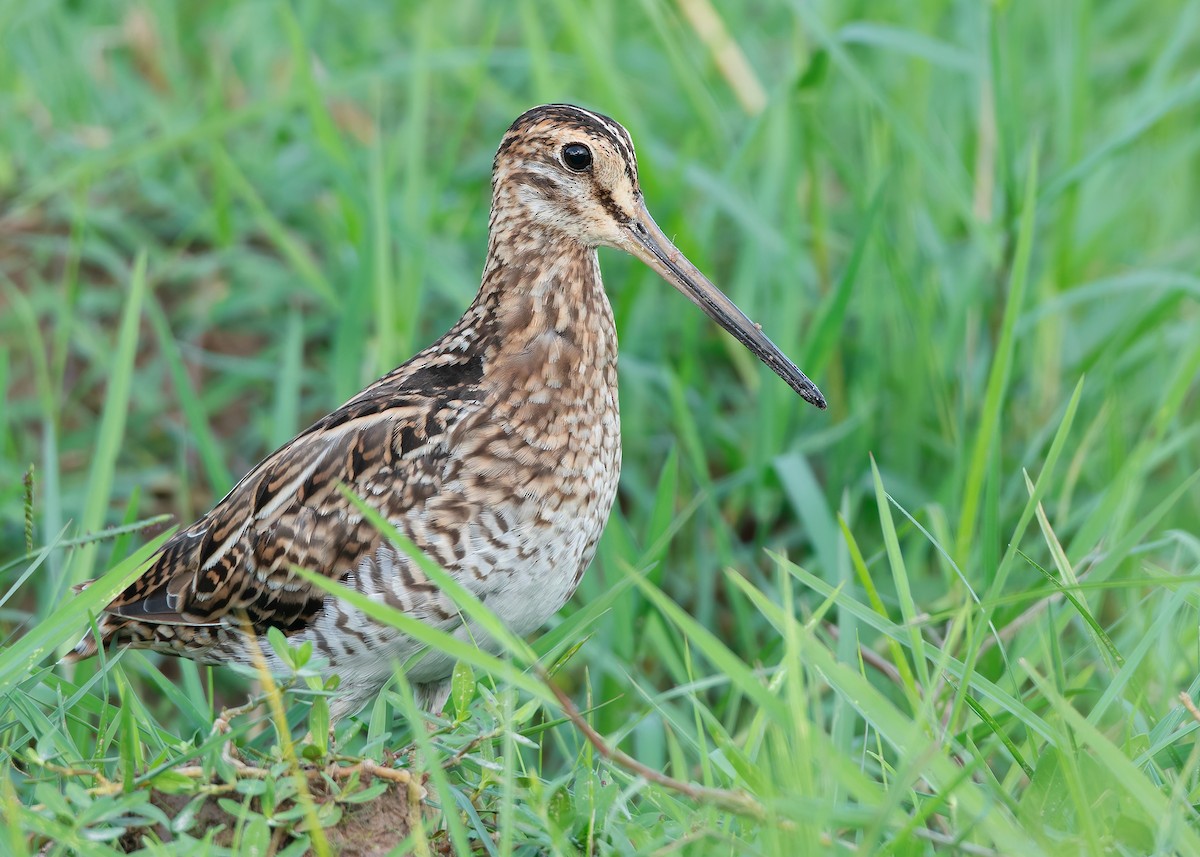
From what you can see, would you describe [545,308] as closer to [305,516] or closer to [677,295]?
[305,516]

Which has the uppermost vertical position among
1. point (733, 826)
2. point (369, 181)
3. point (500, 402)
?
point (369, 181)

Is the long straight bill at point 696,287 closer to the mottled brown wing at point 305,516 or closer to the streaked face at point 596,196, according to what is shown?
the streaked face at point 596,196

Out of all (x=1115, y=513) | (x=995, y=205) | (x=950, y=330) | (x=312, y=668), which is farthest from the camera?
(x=995, y=205)

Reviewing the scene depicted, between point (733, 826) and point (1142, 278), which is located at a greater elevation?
point (1142, 278)

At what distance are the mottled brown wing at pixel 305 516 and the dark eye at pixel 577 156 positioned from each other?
0.52m

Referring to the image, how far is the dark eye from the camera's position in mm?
3234

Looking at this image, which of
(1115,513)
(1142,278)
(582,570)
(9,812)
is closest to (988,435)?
(1115,513)

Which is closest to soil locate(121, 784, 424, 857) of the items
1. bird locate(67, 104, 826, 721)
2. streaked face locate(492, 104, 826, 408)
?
bird locate(67, 104, 826, 721)

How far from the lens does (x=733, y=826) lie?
8.09 ft

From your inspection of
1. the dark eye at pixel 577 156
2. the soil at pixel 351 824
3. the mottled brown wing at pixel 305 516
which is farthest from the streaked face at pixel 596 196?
the soil at pixel 351 824

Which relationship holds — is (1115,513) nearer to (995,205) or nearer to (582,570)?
(582,570)

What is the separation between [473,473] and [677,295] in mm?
1875

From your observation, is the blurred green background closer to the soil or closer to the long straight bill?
the long straight bill

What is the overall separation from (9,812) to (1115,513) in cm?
234
